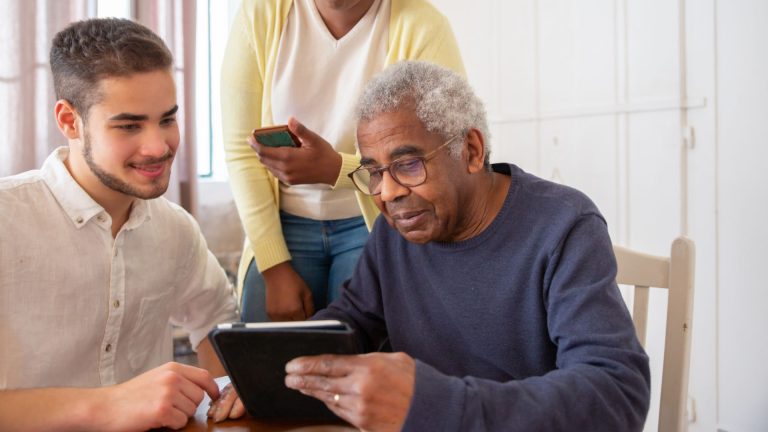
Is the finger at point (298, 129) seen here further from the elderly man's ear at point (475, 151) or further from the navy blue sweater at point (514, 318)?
the elderly man's ear at point (475, 151)

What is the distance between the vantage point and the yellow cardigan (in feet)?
6.18

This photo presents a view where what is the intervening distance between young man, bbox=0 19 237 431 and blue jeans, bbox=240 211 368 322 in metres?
0.30

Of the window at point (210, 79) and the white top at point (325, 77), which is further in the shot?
the window at point (210, 79)

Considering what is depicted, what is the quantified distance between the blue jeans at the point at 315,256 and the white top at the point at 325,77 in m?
0.03

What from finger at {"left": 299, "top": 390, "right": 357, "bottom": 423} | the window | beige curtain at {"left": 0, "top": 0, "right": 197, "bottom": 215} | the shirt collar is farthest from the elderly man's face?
the window

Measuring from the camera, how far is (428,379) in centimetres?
104

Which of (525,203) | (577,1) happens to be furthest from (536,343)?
(577,1)

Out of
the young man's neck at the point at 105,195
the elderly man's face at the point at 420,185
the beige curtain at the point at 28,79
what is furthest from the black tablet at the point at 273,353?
the beige curtain at the point at 28,79

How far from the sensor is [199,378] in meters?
1.33

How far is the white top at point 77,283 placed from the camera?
150 centimetres

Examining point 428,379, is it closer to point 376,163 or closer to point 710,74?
point 376,163

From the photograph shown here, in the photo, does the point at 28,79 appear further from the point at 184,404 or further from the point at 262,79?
the point at 184,404

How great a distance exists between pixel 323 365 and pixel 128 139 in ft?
2.64

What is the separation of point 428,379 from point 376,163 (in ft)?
1.84
